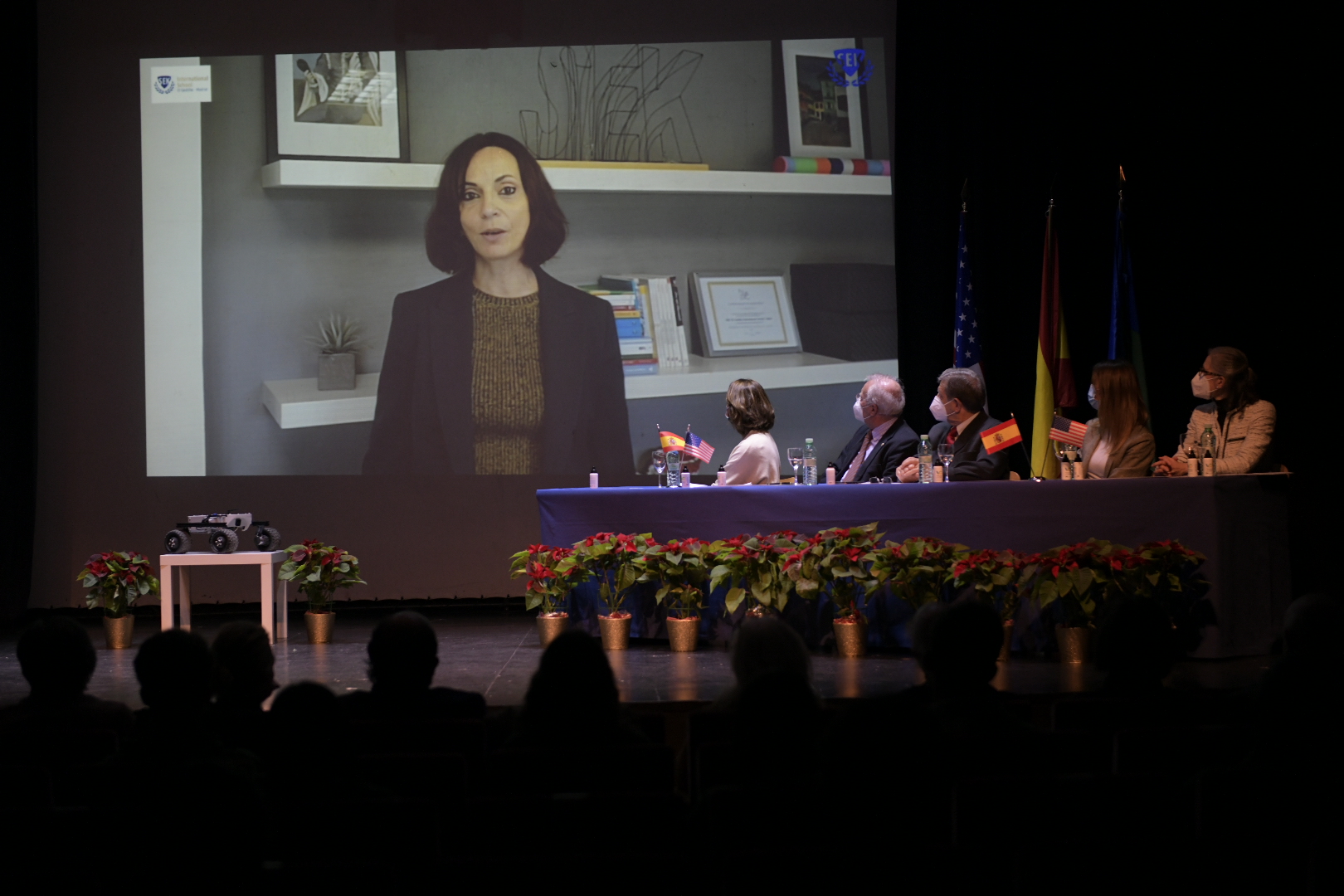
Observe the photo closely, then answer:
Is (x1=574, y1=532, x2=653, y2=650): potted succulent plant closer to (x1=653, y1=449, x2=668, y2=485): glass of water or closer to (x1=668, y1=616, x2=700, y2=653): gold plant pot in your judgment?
(x1=668, y1=616, x2=700, y2=653): gold plant pot

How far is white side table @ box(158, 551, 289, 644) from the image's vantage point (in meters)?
5.66

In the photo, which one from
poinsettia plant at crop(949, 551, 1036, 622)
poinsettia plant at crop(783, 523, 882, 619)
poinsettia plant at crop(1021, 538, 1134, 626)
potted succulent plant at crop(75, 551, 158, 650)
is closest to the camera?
poinsettia plant at crop(1021, 538, 1134, 626)

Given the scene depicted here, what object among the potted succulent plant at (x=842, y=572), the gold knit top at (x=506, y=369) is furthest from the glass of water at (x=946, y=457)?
the gold knit top at (x=506, y=369)

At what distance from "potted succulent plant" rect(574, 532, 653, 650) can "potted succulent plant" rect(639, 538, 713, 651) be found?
0.20 ft

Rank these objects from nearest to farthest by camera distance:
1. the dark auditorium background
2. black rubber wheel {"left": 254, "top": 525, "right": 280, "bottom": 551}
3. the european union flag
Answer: black rubber wheel {"left": 254, "top": 525, "right": 280, "bottom": 551}, the european union flag, the dark auditorium background

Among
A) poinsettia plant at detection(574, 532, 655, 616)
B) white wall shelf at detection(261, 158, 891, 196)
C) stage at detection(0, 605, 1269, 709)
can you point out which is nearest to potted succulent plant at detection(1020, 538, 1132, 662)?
stage at detection(0, 605, 1269, 709)

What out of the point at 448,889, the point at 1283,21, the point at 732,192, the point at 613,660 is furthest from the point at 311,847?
the point at 1283,21

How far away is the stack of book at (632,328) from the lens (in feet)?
22.4

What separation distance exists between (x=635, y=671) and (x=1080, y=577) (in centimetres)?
173

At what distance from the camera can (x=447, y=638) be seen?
5.77 m

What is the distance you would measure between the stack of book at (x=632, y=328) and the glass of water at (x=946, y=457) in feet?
7.44

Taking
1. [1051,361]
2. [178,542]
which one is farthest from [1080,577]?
[178,542]

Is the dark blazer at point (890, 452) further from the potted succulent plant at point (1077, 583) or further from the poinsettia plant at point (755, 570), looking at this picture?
the potted succulent plant at point (1077, 583)

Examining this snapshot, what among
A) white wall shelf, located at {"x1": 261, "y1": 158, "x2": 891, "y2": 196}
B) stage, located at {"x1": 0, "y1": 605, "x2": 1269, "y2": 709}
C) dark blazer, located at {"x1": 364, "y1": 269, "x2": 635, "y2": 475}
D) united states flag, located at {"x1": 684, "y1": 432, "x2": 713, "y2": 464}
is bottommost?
stage, located at {"x1": 0, "y1": 605, "x2": 1269, "y2": 709}
